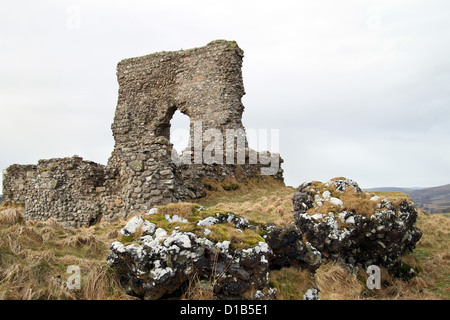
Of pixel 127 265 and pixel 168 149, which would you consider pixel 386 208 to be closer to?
pixel 127 265

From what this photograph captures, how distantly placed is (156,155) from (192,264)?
7.47 metres

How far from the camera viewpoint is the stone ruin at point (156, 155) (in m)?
11.3

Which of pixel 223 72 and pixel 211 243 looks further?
pixel 223 72

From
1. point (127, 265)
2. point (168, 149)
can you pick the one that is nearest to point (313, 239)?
point (127, 265)

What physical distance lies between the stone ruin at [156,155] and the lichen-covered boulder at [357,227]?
210 inches

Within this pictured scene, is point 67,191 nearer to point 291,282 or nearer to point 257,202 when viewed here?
point 257,202

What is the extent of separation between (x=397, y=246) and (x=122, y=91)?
767 inches

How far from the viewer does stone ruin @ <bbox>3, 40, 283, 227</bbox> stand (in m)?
11.3

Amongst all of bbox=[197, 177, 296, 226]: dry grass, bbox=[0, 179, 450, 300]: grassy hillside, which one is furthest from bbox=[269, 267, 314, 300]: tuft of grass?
bbox=[197, 177, 296, 226]: dry grass

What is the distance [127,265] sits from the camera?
13.5 feet

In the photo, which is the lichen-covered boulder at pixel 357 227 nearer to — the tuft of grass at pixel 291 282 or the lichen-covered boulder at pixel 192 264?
the tuft of grass at pixel 291 282

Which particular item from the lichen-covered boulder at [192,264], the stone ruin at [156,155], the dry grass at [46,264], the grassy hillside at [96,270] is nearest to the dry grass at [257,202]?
the grassy hillside at [96,270]

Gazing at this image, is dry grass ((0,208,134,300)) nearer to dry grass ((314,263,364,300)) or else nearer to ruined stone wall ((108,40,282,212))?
dry grass ((314,263,364,300))
